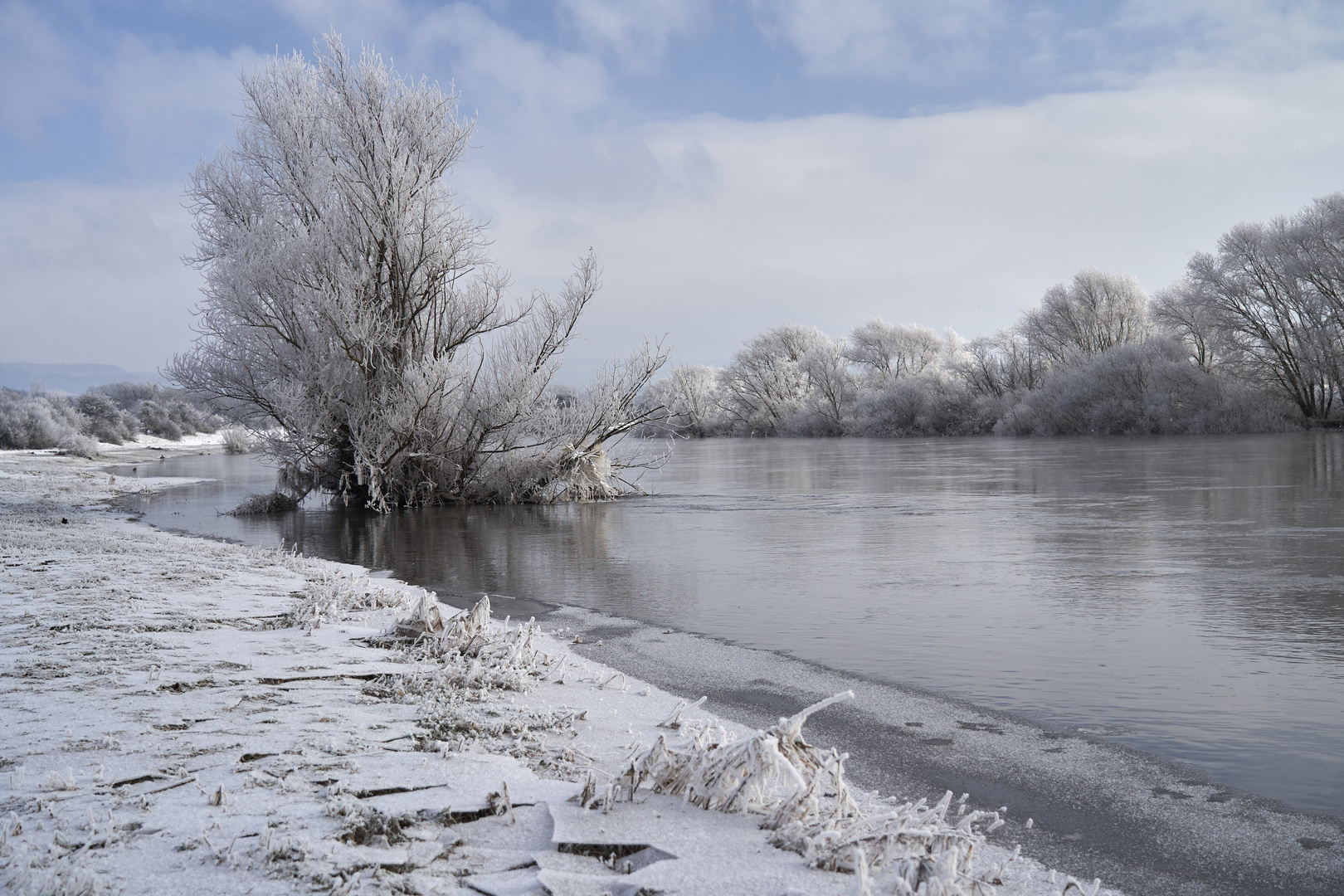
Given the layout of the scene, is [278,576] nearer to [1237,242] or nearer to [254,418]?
[254,418]

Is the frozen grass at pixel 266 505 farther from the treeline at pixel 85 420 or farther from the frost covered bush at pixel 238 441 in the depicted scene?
the frost covered bush at pixel 238 441

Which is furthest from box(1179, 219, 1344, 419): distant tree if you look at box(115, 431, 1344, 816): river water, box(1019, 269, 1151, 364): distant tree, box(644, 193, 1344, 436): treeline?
box(115, 431, 1344, 816): river water

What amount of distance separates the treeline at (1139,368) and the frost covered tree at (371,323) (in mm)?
2579

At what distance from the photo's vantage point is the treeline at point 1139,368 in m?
33.3

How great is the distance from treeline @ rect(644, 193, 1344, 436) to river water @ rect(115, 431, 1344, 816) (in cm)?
552

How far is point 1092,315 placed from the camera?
4800 centimetres

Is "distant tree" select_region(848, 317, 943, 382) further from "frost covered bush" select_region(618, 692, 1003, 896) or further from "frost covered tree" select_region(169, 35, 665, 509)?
"frost covered bush" select_region(618, 692, 1003, 896)

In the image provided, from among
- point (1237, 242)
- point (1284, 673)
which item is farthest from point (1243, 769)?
point (1237, 242)

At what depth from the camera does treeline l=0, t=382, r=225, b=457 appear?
30.2 metres

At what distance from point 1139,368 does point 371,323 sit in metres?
33.0

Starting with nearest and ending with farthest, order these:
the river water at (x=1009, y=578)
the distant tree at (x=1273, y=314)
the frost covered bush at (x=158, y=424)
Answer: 1. the river water at (x=1009, y=578)
2. the distant tree at (x=1273, y=314)
3. the frost covered bush at (x=158, y=424)

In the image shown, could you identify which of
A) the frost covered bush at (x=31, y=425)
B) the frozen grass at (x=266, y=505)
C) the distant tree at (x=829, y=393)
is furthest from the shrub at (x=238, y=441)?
the distant tree at (x=829, y=393)

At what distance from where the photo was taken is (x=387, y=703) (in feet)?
11.4

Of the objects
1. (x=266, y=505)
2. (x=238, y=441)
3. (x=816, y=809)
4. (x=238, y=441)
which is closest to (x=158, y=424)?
(x=238, y=441)
